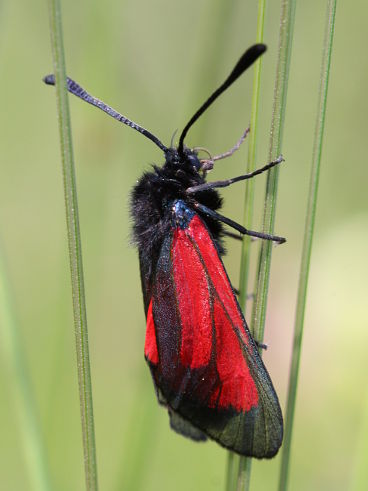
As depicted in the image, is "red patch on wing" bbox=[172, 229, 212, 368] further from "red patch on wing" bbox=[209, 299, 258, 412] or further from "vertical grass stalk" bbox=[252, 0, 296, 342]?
"vertical grass stalk" bbox=[252, 0, 296, 342]

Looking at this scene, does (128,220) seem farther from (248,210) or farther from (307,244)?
(307,244)

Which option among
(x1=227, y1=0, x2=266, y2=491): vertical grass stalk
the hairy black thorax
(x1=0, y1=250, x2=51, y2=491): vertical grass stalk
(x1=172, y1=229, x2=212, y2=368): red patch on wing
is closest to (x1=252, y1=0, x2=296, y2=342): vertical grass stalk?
(x1=227, y1=0, x2=266, y2=491): vertical grass stalk

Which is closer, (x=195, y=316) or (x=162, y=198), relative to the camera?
(x=195, y=316)

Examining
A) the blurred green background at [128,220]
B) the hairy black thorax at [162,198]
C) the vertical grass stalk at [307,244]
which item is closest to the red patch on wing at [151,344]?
the hairy black thorax at [162,198]

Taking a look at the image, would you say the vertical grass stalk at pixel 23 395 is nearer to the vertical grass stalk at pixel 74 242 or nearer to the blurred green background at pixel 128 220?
the blurred green background at pixel 128 220

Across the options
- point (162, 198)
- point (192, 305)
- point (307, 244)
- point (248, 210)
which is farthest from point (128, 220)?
point (307, 244)

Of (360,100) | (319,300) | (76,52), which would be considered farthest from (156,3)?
(319,300)

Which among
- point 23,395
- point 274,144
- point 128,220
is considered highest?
point 274,144
